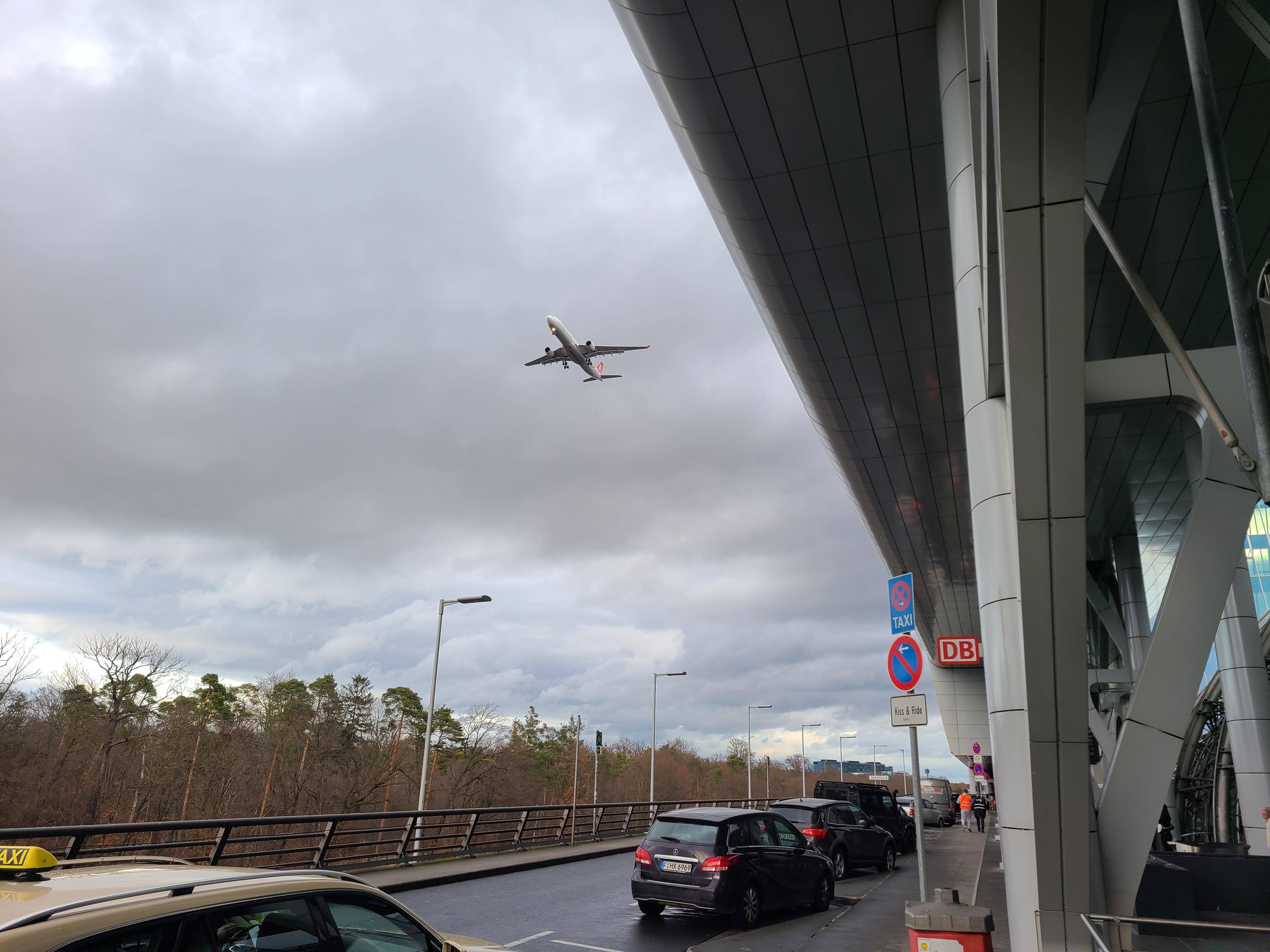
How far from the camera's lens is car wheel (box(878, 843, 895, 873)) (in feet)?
66.0

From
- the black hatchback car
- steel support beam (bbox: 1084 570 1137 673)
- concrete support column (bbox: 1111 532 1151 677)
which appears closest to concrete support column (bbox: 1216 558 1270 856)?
concrete support column (bbox: 1111 532 1151 677)

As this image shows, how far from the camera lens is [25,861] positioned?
3535 millimetres

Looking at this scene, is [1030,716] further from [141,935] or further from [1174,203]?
[1174,203]

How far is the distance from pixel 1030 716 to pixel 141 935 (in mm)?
6815

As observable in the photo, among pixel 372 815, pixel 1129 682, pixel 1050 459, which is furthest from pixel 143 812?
pixel 1050 459

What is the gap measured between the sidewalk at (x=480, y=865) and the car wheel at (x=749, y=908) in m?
4.75

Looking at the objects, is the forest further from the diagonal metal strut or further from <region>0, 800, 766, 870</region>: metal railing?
the diagonal metal strut

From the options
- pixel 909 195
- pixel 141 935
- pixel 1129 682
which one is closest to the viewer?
pixel 141 935

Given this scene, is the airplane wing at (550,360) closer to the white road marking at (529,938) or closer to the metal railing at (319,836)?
the metal railing at (319,836)

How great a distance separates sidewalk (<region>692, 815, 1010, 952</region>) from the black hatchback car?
36cm

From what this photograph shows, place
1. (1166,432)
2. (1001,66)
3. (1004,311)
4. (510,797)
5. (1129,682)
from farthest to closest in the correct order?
(510,797)
(1129,682)
(1166,432)
(1004,311)
(1001,66)

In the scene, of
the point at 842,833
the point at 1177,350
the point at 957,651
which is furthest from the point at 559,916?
the point at 1177,350

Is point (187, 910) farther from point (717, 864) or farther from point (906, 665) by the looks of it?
point (717, 864)

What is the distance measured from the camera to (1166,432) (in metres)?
20.7
